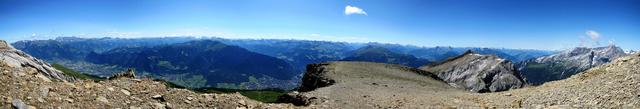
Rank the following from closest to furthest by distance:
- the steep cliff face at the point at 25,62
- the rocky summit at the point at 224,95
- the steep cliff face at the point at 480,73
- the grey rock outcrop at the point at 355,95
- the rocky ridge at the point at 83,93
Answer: the rocky ridge at the point at 83,93 < the rocky summit at the point at 224,95 < the steep cliff face at the point at 25,62 < the grey rock outcrop at the point at 355,95 < the steep cliff face at the point at 480,73

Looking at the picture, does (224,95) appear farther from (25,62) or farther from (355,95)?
(355,95)

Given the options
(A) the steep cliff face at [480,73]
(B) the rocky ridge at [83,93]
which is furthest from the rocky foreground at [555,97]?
(A) the steep cliff face at [480,73]

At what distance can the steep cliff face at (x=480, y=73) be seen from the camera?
554ft

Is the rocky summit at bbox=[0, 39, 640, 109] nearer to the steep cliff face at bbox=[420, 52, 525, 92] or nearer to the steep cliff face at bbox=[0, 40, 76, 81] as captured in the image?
the steep cliff face at bbox=[0, 40, 76, 81]

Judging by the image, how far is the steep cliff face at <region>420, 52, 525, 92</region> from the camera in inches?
6654

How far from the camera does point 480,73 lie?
582ft

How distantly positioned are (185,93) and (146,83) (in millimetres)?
2128

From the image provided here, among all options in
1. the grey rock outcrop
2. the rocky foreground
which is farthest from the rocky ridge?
the rocky foreground

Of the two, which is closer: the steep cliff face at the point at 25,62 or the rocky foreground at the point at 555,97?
the steep cliff face at the point at 25,62

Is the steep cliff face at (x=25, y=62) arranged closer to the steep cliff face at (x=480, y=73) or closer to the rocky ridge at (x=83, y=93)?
the rocky ridge at (x=83, y=93)

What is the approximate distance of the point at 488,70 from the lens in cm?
17750

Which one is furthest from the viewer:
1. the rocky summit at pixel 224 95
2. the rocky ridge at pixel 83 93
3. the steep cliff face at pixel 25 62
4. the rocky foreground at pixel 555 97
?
the rocky foreground at pixel 555 97

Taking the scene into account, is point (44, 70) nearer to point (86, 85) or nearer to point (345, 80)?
point (86, 85)

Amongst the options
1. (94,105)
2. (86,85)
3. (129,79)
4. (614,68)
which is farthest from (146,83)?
(614,68)
